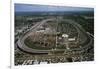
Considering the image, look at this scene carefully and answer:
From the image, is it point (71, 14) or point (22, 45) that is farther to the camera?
point (71, 14)

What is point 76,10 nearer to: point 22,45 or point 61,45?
point 61,45

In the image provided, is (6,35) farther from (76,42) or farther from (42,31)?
(76,42)

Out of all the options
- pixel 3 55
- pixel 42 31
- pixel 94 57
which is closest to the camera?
pixel 3 55

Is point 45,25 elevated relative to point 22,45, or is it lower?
elevated

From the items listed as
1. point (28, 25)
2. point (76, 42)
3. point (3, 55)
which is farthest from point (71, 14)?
point (3, 55)

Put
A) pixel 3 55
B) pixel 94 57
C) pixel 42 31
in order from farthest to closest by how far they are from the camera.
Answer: pixel 94 57, pixel 42 31, pixel 3 55

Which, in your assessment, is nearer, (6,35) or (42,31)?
(6,35)

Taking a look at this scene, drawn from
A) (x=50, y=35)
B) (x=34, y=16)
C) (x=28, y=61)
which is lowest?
(x=28, y=61)

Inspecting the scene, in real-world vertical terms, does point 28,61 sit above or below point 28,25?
below

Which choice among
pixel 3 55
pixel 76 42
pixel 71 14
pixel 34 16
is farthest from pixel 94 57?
pixel 3 55
